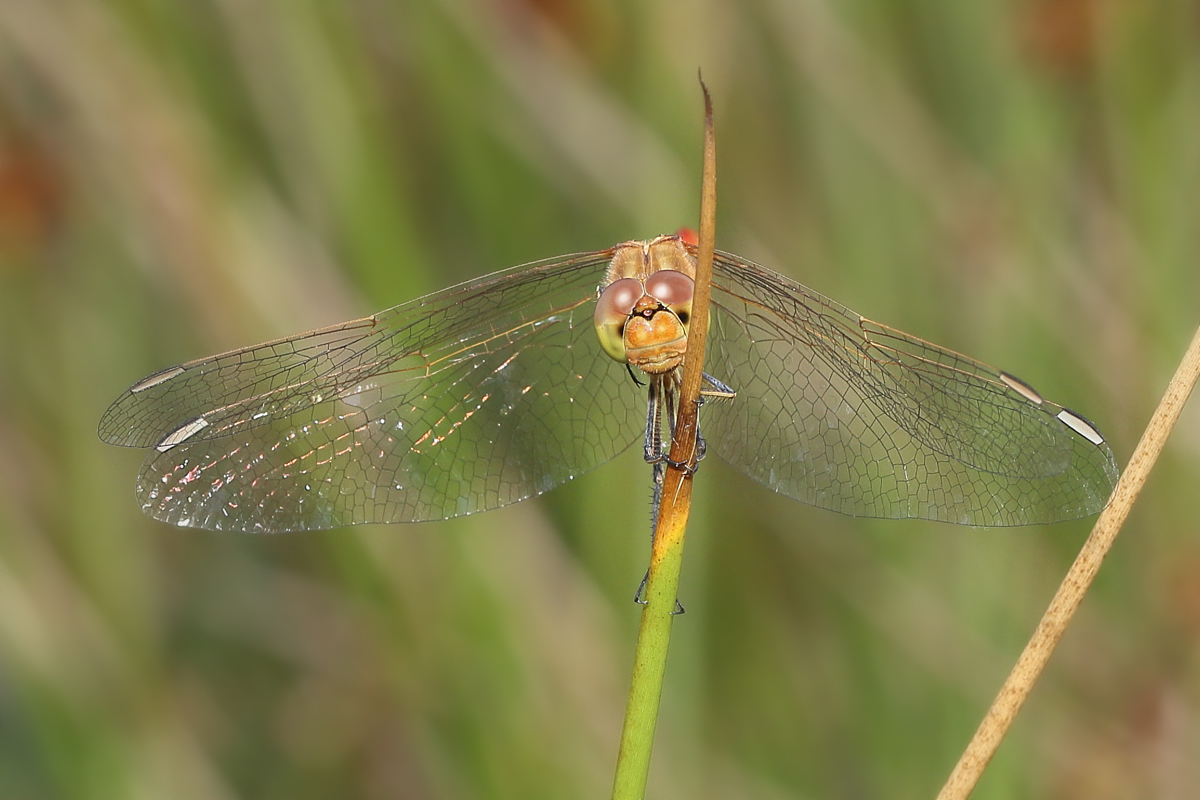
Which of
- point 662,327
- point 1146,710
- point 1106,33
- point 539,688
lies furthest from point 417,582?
point 1106,33

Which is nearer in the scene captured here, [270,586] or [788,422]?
[788,422]

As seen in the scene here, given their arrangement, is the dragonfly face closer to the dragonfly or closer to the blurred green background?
the dragonfly

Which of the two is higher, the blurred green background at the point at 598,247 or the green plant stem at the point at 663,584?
the blurred green background at the point at 598,247

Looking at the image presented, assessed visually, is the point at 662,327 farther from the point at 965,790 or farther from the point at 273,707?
the point at 273,707

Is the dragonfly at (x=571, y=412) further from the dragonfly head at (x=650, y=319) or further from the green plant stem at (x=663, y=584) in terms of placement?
the green plant stem at (x=663, y=584)

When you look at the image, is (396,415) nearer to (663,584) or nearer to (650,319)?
(650,319)

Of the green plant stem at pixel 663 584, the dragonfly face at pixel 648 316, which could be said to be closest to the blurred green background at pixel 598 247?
the dragonfly face at pixel 648 316

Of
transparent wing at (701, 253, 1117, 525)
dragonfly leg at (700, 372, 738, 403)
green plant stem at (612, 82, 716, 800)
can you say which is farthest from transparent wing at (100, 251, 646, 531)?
green plant stem at (612, 82, 716, 800)
